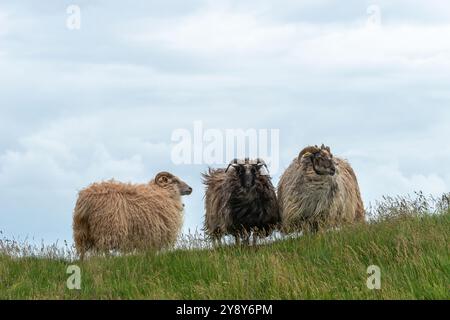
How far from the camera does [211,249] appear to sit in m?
15.7

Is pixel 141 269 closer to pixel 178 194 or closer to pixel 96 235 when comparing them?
pixel 96 235

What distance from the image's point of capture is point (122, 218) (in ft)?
53.3

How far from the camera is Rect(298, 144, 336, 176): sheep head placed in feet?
54.2

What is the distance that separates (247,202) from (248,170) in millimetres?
648

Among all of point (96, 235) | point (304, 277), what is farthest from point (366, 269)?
point (96, 235)

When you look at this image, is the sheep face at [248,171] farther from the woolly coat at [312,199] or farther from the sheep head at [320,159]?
the sheep head at [320,159]

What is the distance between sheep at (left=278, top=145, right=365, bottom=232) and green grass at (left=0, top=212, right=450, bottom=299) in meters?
0.94

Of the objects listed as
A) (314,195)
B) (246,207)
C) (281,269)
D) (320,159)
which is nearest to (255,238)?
(246,207)

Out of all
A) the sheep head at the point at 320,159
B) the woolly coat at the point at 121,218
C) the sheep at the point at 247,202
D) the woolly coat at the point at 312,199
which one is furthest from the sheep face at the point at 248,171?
the woolly coat at the point at 121,218

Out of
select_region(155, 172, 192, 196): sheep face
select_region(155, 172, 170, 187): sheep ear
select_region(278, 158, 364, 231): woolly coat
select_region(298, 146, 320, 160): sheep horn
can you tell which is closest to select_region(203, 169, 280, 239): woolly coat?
select_region(278, 158, 364, 231): woolly coat

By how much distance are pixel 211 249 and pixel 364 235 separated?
3.12 m

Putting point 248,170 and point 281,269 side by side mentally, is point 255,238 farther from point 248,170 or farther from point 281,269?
point 281,269
